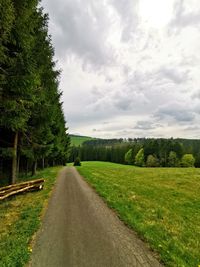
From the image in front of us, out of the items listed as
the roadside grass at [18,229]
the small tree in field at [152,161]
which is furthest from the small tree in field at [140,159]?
the roadside grass at [18,229]

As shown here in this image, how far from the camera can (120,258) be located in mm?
4816

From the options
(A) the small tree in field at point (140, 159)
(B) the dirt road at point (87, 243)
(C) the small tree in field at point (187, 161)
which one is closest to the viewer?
(B) the dirt road at point (87, 243)

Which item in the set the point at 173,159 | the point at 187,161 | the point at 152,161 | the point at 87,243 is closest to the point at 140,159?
the point at 152,161

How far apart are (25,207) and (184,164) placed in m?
68.6

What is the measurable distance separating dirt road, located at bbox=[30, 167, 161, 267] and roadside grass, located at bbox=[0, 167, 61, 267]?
28 cm

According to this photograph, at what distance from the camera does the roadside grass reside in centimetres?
478

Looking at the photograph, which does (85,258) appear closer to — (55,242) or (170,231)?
(55,242)

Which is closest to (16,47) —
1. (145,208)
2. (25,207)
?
(25,207)

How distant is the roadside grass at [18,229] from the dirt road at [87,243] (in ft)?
0.91

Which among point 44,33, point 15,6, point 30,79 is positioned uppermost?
point 44,33

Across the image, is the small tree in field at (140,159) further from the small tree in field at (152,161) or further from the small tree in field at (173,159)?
the small tree in field at (173,159)

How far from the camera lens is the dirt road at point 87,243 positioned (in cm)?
466

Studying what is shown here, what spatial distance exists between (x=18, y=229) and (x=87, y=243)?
8.59 feet

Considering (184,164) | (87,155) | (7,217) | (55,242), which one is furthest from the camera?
(87,155)
